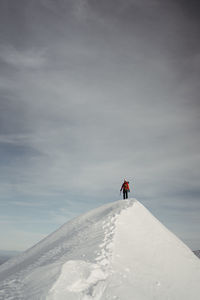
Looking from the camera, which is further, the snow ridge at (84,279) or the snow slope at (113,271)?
the snow slope at (113,271)

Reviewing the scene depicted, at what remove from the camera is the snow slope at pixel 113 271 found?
7668 millimetres

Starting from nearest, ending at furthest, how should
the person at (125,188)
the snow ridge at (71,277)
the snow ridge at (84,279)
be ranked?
the snow ridge at (84,279)
the snow ridge at (71,277)
the person at (125,188)

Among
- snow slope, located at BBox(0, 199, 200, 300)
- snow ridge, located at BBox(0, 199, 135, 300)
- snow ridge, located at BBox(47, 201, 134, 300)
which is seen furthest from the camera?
snow slope, located at BBox(0, 199, 200, 300)

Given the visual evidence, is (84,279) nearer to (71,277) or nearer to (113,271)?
(71,277)

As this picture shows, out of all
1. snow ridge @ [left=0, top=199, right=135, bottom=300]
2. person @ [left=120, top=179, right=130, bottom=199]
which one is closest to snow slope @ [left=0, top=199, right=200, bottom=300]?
snow ridge @ [left=0, top=199, right=135, bottom=300]

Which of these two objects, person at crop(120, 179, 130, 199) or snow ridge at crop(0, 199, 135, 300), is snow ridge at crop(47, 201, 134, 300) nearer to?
snow ridge at crop(0, 199, 135, 300)

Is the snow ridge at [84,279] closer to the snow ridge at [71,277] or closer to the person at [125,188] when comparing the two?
the snow ridge at [71,277]

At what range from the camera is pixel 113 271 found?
8.84 m

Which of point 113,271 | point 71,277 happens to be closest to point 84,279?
point 71,277

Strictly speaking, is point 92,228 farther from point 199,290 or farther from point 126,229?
point 199,290

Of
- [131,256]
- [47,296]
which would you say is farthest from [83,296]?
[131,256]

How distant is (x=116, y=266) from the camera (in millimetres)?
9312

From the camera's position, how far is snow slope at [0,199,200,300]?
7668 mm

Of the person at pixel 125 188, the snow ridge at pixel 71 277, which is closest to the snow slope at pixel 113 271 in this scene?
the snow ridge at pixel 71 277
